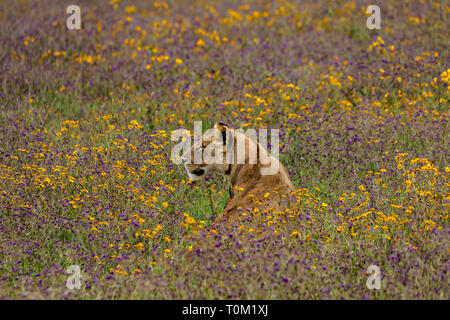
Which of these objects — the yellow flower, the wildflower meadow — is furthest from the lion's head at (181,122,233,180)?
the yellow flower

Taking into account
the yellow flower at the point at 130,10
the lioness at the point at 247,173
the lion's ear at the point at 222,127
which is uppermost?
the yellow flower at the point at 130,10

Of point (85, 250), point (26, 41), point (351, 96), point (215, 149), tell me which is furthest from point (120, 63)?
point (85, 250)

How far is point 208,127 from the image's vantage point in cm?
778

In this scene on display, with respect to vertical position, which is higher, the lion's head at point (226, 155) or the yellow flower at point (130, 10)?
the yellow flower at point (130, 10)

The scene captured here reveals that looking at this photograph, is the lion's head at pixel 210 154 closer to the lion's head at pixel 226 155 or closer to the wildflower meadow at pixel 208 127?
the lion's head at pixel 226 155

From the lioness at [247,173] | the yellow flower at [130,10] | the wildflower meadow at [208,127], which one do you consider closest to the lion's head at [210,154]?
the lioness at [247,173]

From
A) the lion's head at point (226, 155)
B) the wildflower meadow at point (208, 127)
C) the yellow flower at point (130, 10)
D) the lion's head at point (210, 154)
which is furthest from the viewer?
the yellow flower at point (130, 10)

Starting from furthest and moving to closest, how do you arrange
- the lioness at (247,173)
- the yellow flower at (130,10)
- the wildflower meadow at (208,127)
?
the yellow flower at (130,10) < the lioness at (247,173) < the wildflower meadow at (208,127)

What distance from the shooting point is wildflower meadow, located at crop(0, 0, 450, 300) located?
13.9 feet

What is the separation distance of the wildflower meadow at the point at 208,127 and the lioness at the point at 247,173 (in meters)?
0.20

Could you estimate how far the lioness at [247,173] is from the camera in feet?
16.6

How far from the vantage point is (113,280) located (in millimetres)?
4230

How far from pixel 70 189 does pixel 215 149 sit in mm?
1655

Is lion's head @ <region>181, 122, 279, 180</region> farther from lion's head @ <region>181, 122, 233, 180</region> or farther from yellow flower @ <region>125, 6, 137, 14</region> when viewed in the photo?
yellow flower @ <region>125, 6, 137, 14</region>
